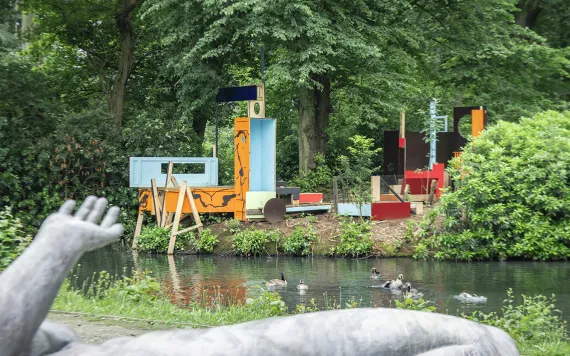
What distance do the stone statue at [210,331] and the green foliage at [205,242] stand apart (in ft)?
56.7

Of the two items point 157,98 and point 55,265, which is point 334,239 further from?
point 55,265

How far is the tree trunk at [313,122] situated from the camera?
26266mm

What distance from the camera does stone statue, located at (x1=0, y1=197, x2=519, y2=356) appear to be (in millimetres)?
3086

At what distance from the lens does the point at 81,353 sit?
Result: 125 inches

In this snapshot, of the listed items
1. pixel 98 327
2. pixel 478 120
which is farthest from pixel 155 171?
pixel 98 327

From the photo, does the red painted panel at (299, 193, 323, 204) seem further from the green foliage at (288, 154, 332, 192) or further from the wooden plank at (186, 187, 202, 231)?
the green foliage at (288, 154, 332, 192)

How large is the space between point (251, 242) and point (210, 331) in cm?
1694

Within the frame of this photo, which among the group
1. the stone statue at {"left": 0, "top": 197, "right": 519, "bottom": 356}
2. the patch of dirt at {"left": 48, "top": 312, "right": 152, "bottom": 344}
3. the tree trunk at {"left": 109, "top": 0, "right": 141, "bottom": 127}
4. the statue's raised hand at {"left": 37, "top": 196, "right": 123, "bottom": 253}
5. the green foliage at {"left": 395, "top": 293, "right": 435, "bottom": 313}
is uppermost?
the tree trunk at {"left": 109, "top": 0, "right": 141, "bottom": 127}

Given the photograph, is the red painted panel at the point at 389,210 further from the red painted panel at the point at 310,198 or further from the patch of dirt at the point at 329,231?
the red painted panel at the point at 310,198

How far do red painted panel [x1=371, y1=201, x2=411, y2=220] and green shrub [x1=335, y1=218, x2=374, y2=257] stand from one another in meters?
0.61

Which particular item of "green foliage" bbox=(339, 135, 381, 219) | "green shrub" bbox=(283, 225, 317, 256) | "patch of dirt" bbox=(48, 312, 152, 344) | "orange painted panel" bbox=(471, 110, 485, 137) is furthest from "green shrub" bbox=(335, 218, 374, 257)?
"patch of dirt" bbox=(48, 312, 152, 344)

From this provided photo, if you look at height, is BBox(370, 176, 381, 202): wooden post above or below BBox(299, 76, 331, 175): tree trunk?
below

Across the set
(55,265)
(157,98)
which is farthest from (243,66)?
(55,265)

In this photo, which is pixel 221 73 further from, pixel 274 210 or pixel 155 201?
pixel 274 210
